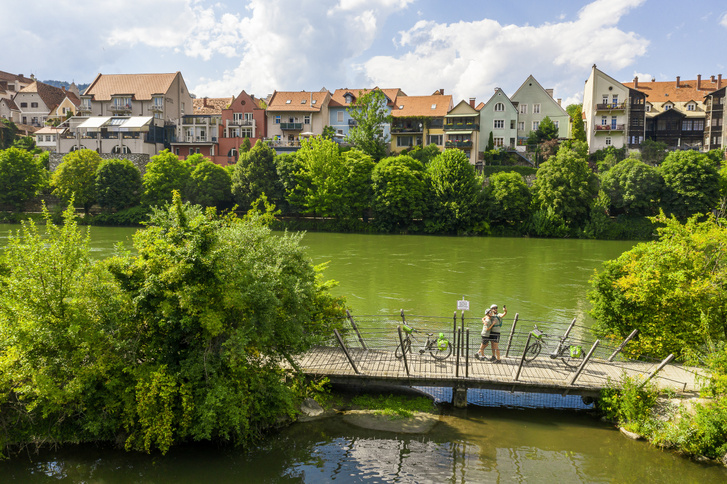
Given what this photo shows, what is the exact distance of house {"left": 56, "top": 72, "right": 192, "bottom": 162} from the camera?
9531 centimetres

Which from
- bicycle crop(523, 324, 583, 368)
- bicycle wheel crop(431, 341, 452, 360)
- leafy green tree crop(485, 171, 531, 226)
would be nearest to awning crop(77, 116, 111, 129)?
leafy green tree crop(485, 171, 531, 226)

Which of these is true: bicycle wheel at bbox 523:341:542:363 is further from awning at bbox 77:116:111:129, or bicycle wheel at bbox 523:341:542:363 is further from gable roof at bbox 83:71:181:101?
gable roof at bbox 83:71:181:101

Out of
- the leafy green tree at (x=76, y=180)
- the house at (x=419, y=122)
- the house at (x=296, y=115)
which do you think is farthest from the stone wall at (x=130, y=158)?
the house at (x=419, y=122)

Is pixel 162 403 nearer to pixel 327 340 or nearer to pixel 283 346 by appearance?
pixel 283 346

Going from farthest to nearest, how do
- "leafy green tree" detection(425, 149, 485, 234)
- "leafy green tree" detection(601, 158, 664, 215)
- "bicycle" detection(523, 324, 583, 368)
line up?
"leafy green tree" detection(425, 149, 485, 234) < "leafy green tree" detection(601, 158, 664, 215) < "bicycle" detection(523, 324, 583, 368)

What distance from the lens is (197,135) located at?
10000 cm

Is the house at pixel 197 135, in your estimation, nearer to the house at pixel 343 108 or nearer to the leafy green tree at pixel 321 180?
the house at pixel 343 108

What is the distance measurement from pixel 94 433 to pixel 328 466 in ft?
20.2

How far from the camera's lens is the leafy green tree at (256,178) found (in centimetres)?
7569

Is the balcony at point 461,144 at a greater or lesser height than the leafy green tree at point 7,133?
lesser

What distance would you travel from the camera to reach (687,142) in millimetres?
88875

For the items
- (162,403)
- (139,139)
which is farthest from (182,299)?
(139,139)

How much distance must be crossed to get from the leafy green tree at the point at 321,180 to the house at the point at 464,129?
62.7 feet

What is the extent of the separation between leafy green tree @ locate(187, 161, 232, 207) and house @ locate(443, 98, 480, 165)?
33.6 meters
